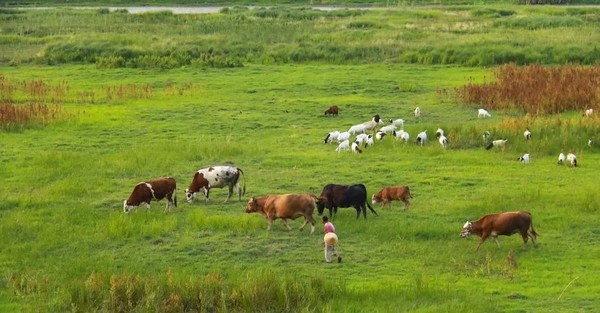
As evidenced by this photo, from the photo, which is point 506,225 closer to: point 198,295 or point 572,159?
point 198,295

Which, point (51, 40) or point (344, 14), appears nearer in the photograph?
point (51, 40)

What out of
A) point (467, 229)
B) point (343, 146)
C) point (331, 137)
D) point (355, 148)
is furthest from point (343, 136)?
point (467, 229)

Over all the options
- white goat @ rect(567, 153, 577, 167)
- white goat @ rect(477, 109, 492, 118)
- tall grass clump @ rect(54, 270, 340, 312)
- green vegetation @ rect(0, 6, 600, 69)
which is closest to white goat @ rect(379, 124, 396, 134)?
white goat @ rect(477, 109, 492, 118)

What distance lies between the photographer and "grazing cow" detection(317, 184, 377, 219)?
776 inches

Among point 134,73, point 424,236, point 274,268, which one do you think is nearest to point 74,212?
point 274,268

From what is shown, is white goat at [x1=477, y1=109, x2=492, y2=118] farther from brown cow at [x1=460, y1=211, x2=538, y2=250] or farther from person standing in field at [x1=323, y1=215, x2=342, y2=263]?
person standing in field at [x1=323, y1=215, x2=342, y2=263]

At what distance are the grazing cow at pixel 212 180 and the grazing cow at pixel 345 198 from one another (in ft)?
8.75

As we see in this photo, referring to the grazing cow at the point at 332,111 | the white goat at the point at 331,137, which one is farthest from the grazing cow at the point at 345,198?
the grazing cow at the point at 332,111

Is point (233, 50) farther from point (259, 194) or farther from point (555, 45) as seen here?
point (259, 194)

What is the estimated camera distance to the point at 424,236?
1858 cm

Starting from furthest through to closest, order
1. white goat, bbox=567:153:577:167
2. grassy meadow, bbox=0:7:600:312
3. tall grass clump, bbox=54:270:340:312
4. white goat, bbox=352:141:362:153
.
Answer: white goat, bbox=352:141:362:153 → white goat, bbox=567:153:577:167 → grassy meadow, bbox=0:7:600:312 → tall grass clump, bbox=54:270:340:312

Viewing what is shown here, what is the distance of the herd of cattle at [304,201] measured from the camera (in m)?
17.6

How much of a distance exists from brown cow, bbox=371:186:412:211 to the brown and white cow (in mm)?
4473

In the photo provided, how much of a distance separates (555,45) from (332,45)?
1135cm
